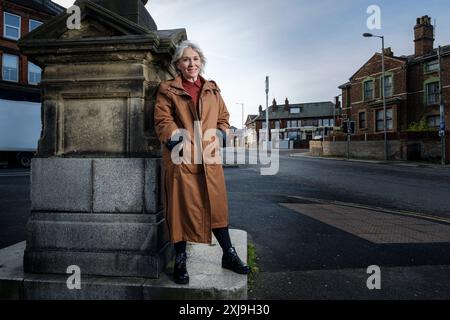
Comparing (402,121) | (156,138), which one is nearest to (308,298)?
(156,138)

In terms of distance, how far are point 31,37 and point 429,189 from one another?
1072 centimetres

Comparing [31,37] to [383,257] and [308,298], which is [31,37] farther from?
[383,257]

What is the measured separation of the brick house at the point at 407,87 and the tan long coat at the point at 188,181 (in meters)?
28.6

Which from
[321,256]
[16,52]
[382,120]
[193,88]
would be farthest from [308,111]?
[193,88]

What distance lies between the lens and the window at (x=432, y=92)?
2626 centimetres

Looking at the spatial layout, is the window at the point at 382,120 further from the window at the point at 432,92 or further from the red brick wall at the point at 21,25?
the red brick wall at the point at 21,25

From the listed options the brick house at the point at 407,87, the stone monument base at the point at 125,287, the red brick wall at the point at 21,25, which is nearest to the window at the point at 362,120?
the brick house at the point at 407,87

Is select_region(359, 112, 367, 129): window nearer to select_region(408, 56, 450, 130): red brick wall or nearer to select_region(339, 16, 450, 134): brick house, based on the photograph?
select_region(339, 16, 450, 134): brick house

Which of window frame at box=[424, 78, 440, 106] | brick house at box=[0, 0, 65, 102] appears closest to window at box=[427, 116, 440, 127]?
window frame at box=[424, 78, 440, 106]

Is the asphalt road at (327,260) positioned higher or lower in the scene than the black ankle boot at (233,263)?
lower

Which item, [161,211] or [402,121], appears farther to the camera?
[402,121]

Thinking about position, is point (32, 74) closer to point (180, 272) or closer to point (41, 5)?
point (41, 5)

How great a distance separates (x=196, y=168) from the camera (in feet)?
8.20

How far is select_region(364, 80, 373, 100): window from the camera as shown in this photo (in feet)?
103
